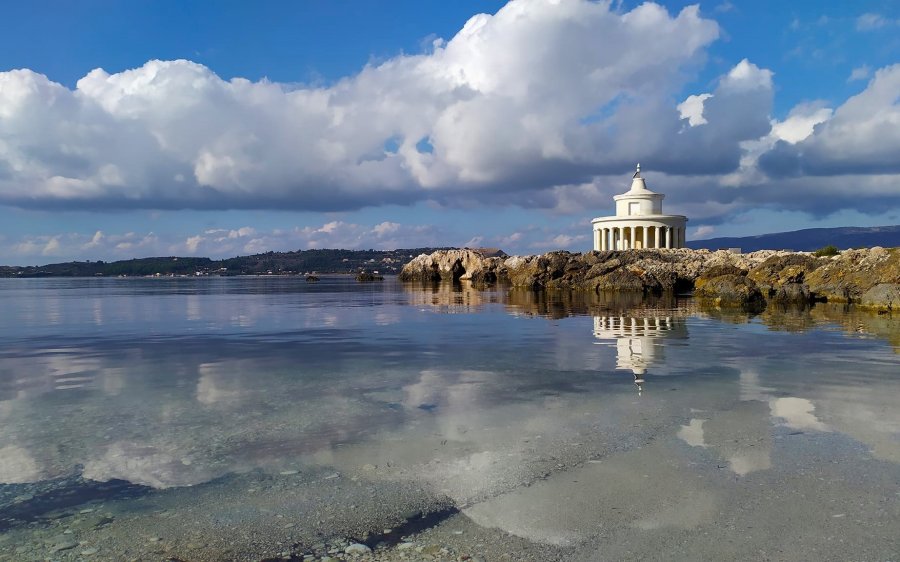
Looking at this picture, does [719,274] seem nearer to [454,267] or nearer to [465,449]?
[465,449]

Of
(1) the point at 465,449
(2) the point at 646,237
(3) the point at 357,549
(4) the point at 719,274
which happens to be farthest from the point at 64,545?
(2) the point at 646,237

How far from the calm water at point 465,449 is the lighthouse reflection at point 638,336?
8.2 inches

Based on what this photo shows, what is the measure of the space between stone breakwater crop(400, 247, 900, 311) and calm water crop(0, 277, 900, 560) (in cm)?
2039

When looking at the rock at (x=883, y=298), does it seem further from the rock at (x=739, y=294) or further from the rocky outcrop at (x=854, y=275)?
the rock at (x=739, y=294)

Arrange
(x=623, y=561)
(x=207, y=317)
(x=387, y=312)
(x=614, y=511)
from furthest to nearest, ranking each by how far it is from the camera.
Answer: (x=387, y=312) → (x=207, y=317) → (x=614, y=511) → (x=623, y=561)

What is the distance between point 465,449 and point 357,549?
2952 mm

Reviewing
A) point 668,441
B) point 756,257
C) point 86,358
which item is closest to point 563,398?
point 668,441

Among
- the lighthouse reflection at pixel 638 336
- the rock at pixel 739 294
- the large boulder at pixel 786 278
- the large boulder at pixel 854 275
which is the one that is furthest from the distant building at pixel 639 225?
the lighthouse reflection at pixel 638 336

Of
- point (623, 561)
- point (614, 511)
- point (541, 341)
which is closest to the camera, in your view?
point (623, 561)

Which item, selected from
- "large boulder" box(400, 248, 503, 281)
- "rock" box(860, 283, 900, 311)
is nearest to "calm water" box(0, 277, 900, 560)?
"rock" box(860, 283, 900, 311)

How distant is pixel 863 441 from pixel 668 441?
2.48 meters

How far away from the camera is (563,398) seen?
36.8ft

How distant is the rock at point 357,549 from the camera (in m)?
5.38

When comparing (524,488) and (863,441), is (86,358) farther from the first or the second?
(863,441)
